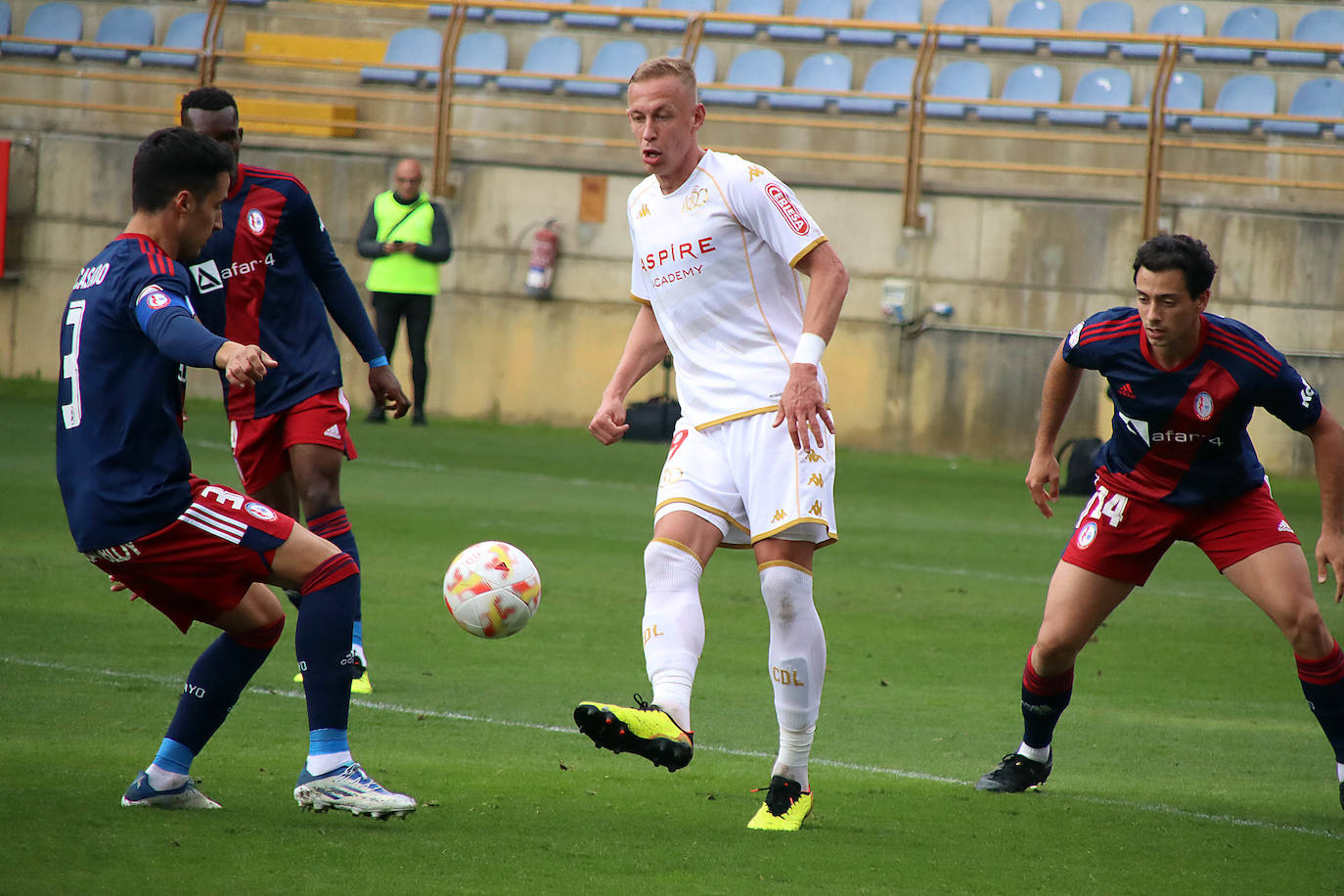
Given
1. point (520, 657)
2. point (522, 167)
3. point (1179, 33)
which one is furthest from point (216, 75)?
point (520, 657)

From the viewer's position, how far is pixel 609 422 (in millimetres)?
5289

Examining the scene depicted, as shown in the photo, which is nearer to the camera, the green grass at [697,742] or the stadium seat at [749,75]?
the green grass at [697,742]

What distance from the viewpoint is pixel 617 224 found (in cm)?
1891

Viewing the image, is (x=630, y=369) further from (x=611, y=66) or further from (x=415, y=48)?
(x=415, y=48)

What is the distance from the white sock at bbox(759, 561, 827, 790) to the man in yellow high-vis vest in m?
12.3

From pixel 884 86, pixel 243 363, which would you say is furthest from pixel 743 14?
pixel 243 363

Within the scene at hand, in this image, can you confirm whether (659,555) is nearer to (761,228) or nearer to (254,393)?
(761,228)

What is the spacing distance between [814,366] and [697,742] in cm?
207

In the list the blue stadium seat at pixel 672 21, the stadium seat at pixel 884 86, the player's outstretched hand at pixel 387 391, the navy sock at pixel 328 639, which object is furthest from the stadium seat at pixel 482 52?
the navy sock at pixel 328 639

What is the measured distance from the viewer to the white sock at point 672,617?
4773 millimetres

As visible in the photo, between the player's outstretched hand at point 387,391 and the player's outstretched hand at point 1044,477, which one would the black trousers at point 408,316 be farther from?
the player's outstretched hand at point 1044,477

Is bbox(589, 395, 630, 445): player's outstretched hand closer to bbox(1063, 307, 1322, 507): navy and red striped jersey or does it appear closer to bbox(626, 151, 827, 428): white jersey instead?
bbox(626, 151, 827, 428): white jersey

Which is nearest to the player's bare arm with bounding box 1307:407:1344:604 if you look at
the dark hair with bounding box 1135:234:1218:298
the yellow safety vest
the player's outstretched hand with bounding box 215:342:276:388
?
the dark hair with bounding box 1135:234:1218:298

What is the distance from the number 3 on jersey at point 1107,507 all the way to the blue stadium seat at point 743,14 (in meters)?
15.9
